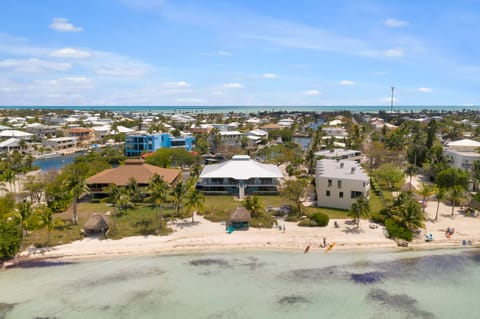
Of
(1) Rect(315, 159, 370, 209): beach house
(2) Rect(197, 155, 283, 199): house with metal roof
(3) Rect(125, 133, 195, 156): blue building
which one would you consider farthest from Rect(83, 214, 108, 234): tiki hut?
(3) Rect(125, 133, 195, 156): blue building

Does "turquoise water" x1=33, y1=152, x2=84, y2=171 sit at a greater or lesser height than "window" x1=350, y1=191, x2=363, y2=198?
lesser

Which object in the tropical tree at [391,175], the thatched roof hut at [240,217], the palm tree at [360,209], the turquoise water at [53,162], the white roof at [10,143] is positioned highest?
the white roof at [10,143]

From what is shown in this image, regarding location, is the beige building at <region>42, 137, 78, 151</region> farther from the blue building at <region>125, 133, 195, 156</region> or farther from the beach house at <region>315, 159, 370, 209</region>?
the beach house at <region>315, 159, 370, 209</region>

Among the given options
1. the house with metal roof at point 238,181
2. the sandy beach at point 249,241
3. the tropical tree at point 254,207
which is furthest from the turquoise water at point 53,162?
the tropical tree at point 254,207

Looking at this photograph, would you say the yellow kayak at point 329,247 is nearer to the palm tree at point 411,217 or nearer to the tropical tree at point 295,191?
the tropical tree at point 295,191

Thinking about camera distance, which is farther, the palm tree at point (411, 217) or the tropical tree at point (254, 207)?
the tropical tree at point (254, 207)

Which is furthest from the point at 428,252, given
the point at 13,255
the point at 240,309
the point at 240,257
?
the point at 13,255
